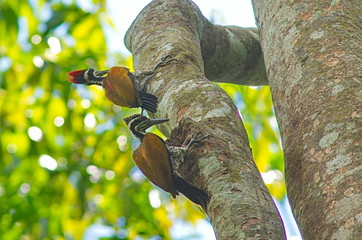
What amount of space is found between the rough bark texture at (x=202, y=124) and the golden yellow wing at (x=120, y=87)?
0.34 metres

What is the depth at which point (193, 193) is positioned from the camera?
1873 mm

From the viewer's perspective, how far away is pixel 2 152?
4281 millimetres

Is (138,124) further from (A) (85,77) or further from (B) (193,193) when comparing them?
(B) (193,193)

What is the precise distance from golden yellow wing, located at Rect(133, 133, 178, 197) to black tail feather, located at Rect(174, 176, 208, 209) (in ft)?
0.41

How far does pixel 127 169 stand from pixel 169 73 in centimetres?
223

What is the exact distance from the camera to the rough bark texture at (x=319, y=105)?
1.56 m

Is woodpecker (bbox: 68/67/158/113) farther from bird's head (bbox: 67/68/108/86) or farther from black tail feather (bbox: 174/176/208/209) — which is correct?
black tail feather (bbox: 174/176/208/209)

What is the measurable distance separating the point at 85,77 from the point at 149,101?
1.70m

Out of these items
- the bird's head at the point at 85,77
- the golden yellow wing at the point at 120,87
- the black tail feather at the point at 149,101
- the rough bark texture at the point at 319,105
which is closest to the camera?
the rough bark texture at the point at 319,105

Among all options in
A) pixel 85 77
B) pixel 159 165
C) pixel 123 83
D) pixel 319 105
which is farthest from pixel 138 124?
pixel 319 105

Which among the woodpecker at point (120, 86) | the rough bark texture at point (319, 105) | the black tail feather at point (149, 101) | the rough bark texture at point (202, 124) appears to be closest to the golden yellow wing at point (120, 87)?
the woodpecker at point (120, 86)

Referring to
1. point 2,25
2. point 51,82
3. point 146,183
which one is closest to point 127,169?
point 146,183

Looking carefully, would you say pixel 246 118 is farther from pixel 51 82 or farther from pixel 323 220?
pixel 323 220

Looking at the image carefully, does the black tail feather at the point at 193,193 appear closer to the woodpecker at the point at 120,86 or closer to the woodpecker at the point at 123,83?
the woodpecker at the point at 123,83
